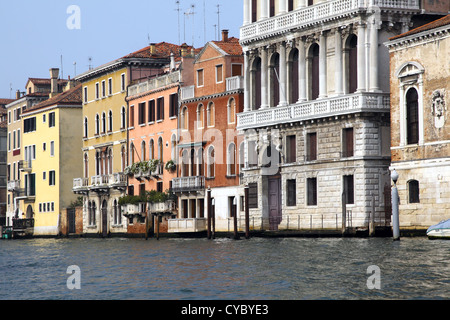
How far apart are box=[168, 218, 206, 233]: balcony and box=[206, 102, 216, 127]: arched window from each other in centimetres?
496

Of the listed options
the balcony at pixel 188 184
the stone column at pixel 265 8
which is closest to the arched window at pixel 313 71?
the stone column at pixel 265 8

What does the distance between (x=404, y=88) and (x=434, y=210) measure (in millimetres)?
4807

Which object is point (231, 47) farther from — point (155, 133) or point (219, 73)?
point (155, 133)

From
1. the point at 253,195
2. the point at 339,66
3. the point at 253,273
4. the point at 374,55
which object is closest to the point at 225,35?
the point at 253,195

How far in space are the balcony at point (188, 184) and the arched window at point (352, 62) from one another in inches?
510

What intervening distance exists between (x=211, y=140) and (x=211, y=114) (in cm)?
131

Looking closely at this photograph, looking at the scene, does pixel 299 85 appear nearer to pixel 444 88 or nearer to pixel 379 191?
pixel 379 191

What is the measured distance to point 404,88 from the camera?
40.9 meters

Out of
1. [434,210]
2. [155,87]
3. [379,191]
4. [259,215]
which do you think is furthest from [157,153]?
[434,210]

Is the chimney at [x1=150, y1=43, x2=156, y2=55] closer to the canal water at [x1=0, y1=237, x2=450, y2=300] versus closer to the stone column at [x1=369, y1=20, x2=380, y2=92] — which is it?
the stone column at [x1=369, y1=20, x2=380, y2=92]

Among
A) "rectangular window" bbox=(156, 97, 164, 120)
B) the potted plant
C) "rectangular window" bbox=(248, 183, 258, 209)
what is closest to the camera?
"rectangular window" bbox=(248, 183, 258, 209)

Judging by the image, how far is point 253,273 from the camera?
2831 cm

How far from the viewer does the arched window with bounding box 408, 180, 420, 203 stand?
132 ft

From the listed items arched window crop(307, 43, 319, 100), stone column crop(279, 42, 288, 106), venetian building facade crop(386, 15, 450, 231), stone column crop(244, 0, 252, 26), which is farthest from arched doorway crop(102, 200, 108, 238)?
venetian building facade crop(386, 15, 450, 231)
